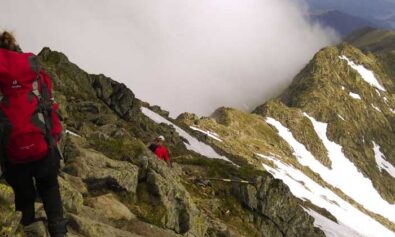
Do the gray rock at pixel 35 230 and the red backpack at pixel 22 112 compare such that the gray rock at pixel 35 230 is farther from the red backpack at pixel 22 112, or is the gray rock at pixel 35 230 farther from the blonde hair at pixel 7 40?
the blonde hair at pixel 7 40

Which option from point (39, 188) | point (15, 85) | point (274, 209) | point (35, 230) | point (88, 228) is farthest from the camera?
point (274, 209)

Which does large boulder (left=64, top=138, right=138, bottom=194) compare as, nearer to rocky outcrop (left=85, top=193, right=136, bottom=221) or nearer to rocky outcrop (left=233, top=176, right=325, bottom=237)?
rocky outcrop (left=85, top=193, right=136, bottom=221)

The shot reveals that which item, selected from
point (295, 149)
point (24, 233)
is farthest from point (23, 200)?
point (295, 149)

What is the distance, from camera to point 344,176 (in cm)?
18162

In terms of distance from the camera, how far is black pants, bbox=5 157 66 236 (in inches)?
417

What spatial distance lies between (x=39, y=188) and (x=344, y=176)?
587 ft

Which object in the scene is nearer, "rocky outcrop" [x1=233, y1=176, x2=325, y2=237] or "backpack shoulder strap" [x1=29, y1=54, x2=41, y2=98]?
"backpack shoulder strap" [x1=29, y1=54, x2=41, y2=98]

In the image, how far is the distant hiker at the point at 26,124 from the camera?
10.1m

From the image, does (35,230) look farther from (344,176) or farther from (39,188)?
(344,176)

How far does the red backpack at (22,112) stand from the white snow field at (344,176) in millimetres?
157318

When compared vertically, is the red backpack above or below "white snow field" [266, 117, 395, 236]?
below

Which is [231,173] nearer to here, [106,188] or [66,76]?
[66,76]

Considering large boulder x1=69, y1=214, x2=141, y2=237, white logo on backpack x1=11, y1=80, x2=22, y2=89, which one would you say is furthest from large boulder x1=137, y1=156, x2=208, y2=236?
white logo on backpack x1=11, y1=80, x2=22, y2=89

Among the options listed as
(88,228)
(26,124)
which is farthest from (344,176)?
(26,124)
